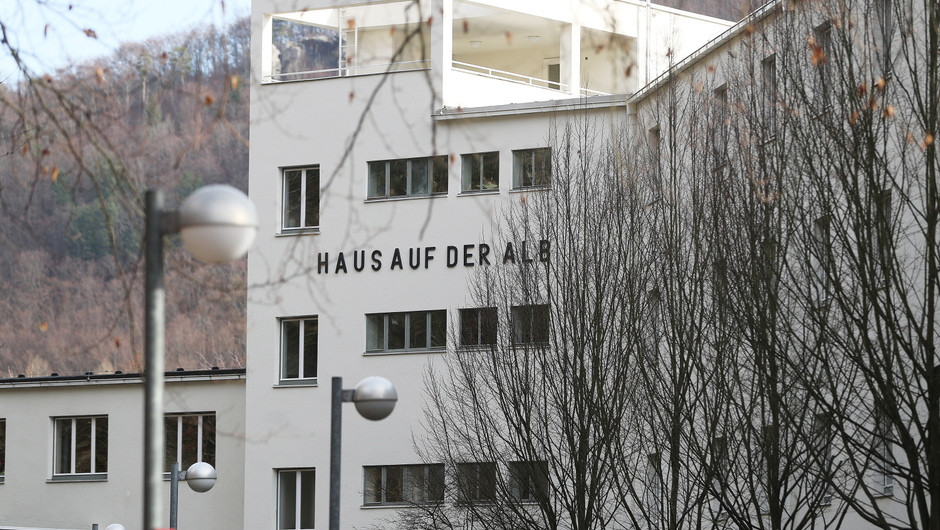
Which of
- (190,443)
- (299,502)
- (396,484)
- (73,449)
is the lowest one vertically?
(299,502)

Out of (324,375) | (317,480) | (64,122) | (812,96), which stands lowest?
(317,480)

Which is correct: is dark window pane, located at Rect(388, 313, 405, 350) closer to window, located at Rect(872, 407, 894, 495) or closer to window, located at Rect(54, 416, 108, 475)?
window, located at Rect(54, 416, 108, 475)

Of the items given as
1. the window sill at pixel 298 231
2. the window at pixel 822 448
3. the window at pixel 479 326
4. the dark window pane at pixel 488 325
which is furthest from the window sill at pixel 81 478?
the window at pixel 822 448

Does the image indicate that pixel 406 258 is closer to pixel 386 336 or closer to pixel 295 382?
pixel 386 336

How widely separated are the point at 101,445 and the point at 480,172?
12.6m

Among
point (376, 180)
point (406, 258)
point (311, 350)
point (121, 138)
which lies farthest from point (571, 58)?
point (121, 138)

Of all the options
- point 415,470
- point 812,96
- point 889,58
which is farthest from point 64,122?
point 415,470

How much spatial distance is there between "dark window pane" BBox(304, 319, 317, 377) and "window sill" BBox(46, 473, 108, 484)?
6596 mm

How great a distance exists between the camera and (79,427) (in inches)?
1575

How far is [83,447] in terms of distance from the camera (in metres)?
39.8

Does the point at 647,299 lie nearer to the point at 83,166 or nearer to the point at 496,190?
the point at 496,190

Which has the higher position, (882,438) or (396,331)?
(396,331)

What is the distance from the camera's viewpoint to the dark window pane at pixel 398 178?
36.5m

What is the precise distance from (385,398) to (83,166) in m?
6.60
